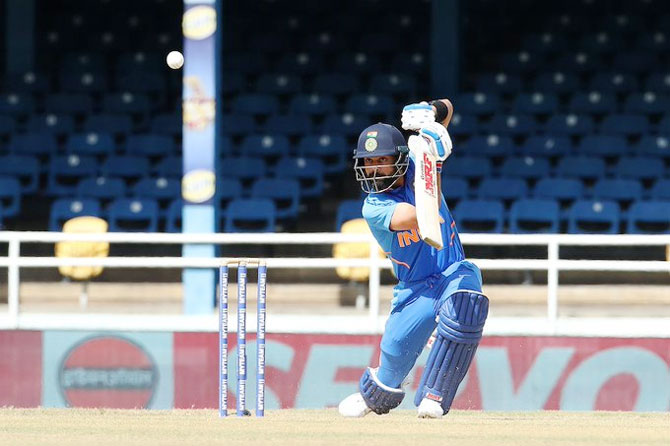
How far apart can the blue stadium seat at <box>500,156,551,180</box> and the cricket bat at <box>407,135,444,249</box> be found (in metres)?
7.32

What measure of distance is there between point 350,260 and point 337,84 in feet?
20.2

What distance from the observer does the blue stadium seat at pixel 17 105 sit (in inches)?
620

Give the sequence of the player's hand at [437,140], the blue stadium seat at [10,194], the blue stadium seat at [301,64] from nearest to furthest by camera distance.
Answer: the player's hand at [437,140]
the blue stadium seat at [10,194]
the blue stadium seat at [301,64]

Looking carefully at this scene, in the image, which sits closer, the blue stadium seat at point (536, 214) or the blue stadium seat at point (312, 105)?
the blue stadium seat at point (536, 214)

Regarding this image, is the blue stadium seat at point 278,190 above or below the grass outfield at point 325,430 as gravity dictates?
above

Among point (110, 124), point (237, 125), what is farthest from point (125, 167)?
point (237, 125)

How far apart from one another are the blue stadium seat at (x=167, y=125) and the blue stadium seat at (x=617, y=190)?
481 centimetres

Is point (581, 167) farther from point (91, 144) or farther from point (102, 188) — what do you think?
point (91, 144)

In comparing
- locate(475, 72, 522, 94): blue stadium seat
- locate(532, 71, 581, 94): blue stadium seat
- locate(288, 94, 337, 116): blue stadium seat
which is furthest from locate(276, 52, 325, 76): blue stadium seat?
locate(532, 71, 581, 94): blue stadium seat

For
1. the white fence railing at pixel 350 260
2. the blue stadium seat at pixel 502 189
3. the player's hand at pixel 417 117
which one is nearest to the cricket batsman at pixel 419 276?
the player's hand at pixel 417 117

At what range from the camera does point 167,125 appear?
607 inches

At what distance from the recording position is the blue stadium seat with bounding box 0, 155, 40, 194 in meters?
14.6

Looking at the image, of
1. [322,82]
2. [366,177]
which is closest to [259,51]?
[322,82]

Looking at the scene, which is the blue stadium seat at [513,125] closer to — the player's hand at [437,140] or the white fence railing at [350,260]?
the white fence railing at [350,260]
